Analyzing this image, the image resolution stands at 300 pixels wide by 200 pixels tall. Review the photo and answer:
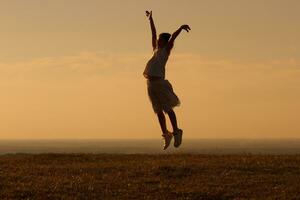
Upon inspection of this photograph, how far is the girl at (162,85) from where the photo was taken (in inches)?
762

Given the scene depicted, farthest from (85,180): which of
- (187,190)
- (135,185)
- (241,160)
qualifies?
(241,160)

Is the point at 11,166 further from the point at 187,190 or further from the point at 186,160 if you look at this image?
the point at 187,190

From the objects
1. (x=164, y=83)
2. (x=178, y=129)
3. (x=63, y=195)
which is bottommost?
(x=63, y=195)

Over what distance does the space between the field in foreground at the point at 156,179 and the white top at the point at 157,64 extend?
3474 mm

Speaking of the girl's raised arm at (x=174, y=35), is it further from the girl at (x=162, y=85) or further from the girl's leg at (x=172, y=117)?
the girl's leg at (x=172, y=117)

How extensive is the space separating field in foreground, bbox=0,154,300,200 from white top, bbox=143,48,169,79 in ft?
11.4

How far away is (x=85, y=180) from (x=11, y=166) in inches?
218

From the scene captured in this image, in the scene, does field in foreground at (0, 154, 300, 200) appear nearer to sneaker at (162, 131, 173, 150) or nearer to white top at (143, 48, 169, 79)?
sneaker at (162, 131, 173, 150)

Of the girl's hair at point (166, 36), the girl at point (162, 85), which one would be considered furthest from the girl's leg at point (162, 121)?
the girl's hair at point (166, 36)

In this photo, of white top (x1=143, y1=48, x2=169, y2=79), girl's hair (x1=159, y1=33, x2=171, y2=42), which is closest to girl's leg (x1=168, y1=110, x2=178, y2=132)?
white top (x1=143, y1=48, x2=169, y2=79)

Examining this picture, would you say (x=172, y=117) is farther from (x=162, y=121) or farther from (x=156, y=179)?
(x=156, y=179)

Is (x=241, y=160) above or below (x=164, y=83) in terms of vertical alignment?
below

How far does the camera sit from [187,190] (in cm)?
1995

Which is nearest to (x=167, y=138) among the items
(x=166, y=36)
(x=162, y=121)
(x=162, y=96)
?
(x=162, y=121)
